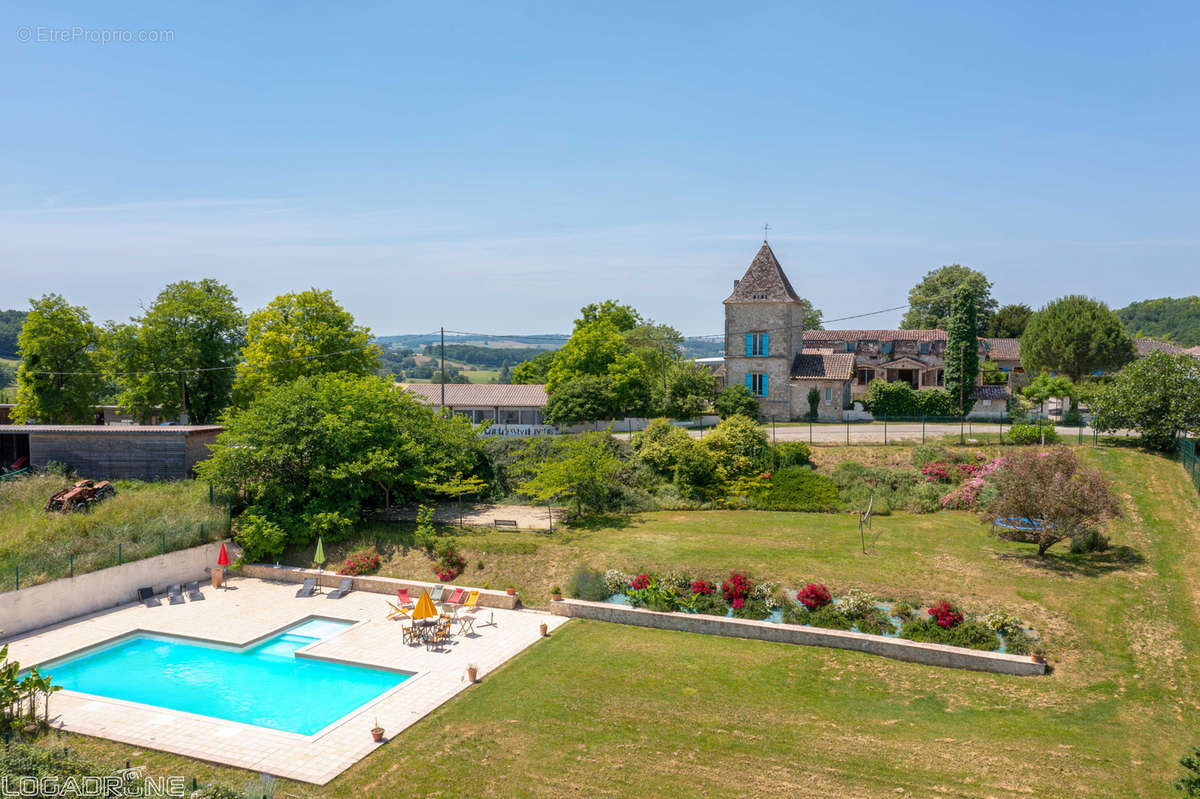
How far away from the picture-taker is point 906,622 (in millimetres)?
17547

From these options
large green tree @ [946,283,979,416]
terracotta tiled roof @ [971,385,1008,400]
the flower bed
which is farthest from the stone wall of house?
the flower bed

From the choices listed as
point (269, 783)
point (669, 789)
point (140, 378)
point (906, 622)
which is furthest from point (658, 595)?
point (140, 378)

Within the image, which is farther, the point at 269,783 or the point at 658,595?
the point at 658,595

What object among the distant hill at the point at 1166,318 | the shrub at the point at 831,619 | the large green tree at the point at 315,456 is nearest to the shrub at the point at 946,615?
the shrub at the point at 831,619

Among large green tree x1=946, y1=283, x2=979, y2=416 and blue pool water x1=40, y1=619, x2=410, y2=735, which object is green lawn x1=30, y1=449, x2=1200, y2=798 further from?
large green tree x1=946, y1=283, x2=979, y2=416

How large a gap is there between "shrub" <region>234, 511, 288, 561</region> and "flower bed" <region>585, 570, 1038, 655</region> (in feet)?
36.7

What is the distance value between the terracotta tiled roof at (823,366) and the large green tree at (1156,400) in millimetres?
16042

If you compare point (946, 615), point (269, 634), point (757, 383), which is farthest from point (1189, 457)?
point (269, 634)

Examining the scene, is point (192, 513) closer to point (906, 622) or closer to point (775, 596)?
point (775, 596)

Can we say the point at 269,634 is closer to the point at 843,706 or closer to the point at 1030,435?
the point at 843,706

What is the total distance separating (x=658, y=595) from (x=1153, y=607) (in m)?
12.2

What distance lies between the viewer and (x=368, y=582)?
22266 mm

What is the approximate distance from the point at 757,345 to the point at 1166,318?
131m

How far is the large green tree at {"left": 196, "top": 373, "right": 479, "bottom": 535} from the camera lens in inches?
981
